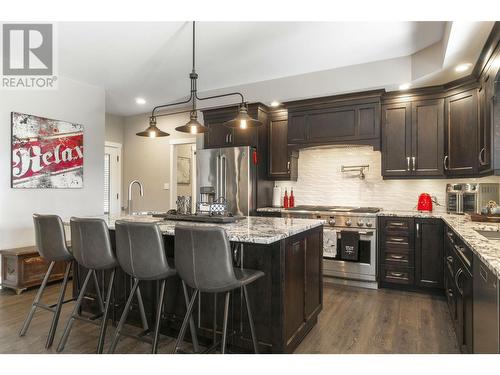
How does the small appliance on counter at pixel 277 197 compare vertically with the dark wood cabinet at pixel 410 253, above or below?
above

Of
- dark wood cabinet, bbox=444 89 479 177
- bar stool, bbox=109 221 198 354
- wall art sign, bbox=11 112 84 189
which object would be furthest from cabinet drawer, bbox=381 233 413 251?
wall art sign, bbox=11 112 84 189

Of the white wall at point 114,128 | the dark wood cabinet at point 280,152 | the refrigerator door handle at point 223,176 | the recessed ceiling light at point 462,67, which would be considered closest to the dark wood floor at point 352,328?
the dark wood cabinet at point 280,152

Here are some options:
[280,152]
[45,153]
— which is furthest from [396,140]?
[45,153]

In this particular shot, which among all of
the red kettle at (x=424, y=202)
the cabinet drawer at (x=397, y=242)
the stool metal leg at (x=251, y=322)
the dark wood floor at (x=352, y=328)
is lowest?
the dark wood floor at (x=352, y=328)

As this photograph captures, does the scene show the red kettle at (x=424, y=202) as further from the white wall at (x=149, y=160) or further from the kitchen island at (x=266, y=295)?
the white wall at (x=149, y=160)

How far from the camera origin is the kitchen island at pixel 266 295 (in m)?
2.13

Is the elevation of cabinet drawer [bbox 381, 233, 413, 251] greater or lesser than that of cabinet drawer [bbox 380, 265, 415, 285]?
greater

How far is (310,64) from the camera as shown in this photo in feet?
13.4

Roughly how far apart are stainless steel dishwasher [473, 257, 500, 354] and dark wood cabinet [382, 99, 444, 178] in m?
2.48

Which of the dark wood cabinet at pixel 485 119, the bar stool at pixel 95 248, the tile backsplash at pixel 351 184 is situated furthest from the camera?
the tile backsplash at pixel 351 184

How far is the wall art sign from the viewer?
3965 mm

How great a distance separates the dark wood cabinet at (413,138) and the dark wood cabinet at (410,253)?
67cm

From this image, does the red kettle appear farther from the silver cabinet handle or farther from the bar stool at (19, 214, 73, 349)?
the bar stool at (19, 214, 73, 349)
